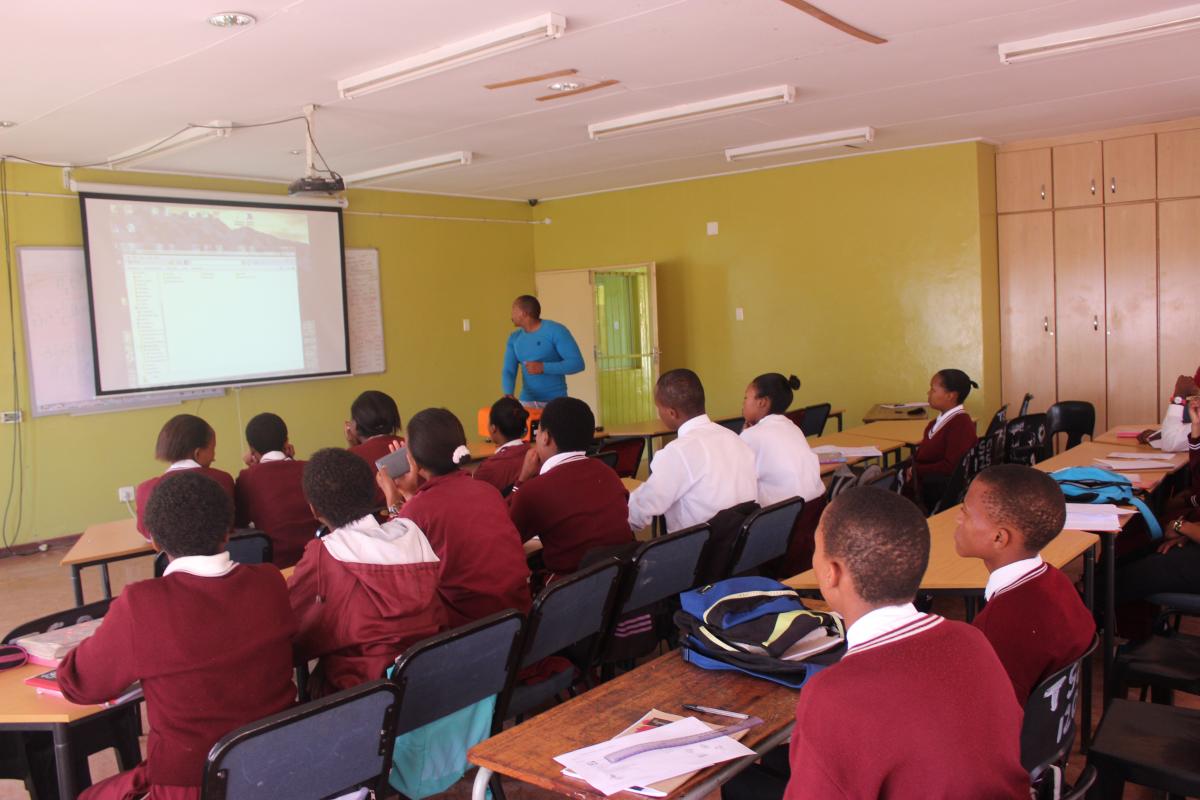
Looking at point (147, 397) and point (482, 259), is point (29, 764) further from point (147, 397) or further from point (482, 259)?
point (482, 259)

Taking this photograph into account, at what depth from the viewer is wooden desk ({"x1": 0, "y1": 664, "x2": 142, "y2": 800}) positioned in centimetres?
208

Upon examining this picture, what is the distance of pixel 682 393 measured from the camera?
3.73 metres

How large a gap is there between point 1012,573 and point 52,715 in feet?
6.95

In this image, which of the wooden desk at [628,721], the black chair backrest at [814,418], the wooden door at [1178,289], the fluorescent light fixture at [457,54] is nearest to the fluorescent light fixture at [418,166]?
the fluorescent light fixture at [457,54]

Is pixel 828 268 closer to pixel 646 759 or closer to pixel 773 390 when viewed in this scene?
pixel 773 390

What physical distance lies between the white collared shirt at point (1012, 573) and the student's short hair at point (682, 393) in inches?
67.7

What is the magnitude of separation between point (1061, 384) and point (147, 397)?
7316 millimetres

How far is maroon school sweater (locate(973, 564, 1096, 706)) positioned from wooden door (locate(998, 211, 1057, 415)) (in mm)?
6516

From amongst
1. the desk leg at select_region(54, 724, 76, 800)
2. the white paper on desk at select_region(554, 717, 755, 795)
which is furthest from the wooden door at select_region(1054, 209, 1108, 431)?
the desk leg at select_region(54, 724, 76, 800)

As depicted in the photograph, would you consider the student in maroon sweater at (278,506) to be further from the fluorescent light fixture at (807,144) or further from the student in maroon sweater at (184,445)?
the fluorescent light fixture at (807,144)

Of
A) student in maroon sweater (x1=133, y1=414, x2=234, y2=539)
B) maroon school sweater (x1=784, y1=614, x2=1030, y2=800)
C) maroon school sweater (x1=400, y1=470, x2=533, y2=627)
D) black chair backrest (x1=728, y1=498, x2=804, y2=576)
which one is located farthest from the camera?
student in maroon sweater (x1=133, y1=414, x2=234, y2=539)

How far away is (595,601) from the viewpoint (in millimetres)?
2654

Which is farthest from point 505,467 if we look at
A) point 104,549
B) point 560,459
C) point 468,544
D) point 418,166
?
point 418,166

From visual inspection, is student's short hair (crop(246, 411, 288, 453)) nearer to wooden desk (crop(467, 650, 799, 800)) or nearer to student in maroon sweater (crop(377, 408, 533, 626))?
student in maroon sweater (crop(377, 408, 533, 626))
